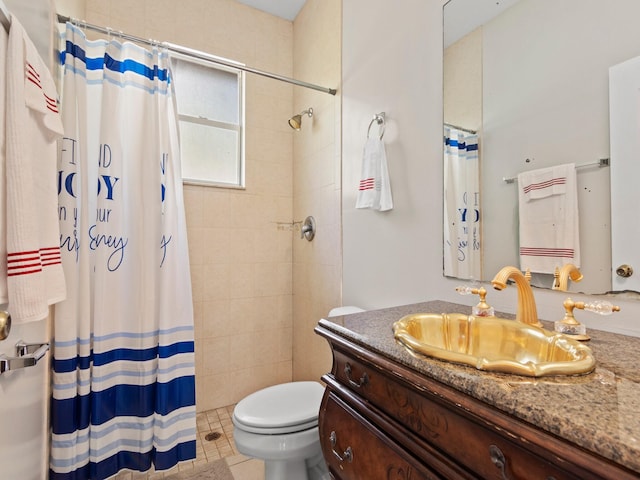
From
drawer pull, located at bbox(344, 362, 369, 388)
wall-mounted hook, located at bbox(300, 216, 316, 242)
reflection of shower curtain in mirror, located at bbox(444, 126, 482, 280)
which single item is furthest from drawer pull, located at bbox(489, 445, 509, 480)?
wall-mounted hook, located at bbox(300, 216, 316, 242)

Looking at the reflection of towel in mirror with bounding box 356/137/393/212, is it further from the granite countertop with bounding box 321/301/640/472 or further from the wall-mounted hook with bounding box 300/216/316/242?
the granite countertop with bounding box 321/301/640/472

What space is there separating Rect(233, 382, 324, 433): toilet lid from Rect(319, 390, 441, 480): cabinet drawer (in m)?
0.41

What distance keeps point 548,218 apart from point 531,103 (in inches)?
14.2

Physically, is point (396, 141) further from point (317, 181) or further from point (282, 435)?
point (282, 435)

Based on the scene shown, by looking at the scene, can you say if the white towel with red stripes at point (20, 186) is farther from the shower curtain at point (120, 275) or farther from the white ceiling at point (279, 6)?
the white ceiling at point (279, 6)

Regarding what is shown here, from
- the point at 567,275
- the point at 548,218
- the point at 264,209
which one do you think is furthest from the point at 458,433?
the point at 264,209

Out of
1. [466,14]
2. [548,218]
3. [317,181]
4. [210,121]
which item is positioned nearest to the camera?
[548,218]

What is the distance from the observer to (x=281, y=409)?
1378 millimetres

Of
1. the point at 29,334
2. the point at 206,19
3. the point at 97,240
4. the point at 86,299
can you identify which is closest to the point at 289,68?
the point at 206,19

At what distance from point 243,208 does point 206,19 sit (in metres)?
1.35

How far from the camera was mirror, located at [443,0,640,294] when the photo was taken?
2.70ft

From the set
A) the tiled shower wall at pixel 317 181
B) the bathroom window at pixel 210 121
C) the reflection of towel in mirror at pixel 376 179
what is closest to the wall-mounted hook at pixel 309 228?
the tiled shower wall at pixel 317 181

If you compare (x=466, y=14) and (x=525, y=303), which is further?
(x=466, y=14)

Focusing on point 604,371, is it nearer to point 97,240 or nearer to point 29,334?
point 29,334
